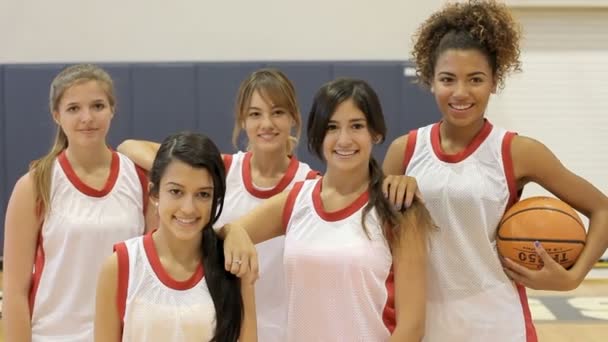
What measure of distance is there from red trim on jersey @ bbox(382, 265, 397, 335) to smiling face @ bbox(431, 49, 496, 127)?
49 cm

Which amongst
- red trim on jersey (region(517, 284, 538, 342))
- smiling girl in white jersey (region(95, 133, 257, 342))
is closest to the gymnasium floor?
red trim on jersey (region(517, 284, 538, 342))

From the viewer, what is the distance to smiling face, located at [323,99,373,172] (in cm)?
214

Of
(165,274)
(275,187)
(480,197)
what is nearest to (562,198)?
(480,197)

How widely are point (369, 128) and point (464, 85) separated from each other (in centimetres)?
31

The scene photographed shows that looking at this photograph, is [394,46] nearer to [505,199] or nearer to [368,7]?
[368,7]

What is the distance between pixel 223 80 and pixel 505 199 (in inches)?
170

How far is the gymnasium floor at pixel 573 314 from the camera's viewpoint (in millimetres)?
4707

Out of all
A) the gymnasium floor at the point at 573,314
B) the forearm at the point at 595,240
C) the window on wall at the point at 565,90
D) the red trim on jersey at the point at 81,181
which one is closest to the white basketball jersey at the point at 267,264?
the red trim on jersey at the point at 81,181

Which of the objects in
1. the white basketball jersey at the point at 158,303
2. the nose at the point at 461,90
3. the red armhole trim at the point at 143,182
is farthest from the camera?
the red armhole trim at the point at 143,182

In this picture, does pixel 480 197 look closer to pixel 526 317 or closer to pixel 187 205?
pixel 526 317

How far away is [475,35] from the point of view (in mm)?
2291

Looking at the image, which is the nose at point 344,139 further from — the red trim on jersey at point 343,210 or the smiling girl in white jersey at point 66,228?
the smiling girl in white jersey at point 66,228

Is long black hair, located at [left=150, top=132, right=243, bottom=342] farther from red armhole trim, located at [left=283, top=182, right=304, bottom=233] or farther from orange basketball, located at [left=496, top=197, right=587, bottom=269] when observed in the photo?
orange basketball, located at [left=496, top=197, right=587, bottom=269]

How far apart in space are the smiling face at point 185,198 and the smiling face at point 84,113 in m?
0.45
